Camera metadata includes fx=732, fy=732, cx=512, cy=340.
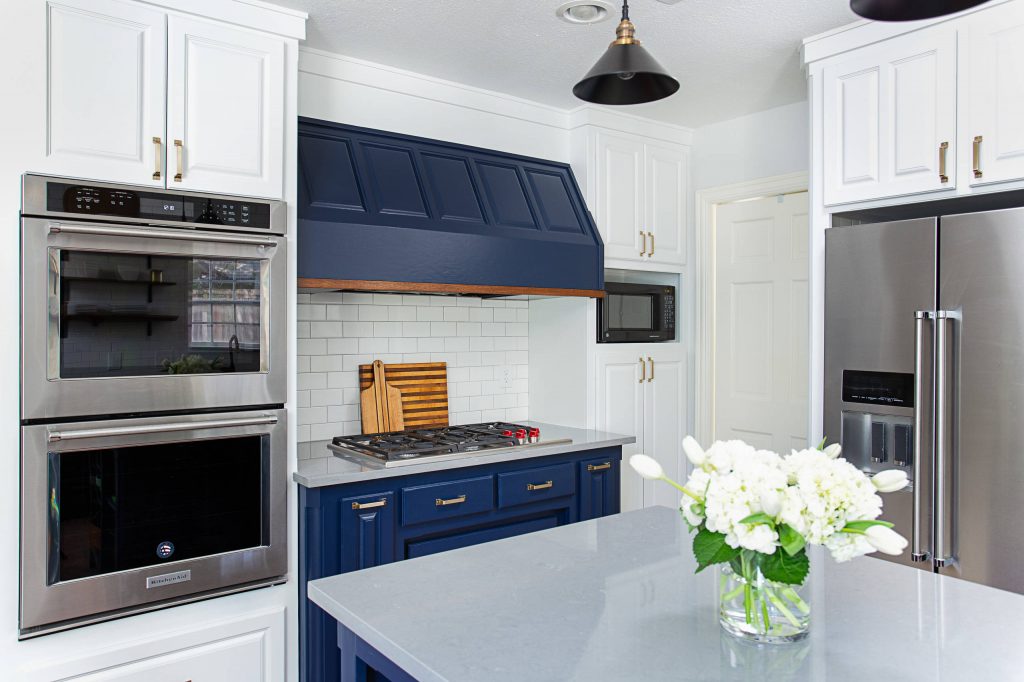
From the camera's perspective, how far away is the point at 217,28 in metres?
2.53

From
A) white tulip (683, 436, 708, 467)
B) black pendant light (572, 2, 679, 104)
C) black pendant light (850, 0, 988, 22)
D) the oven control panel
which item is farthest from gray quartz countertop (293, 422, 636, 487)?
black pendant light (850, 0, 988, 22)

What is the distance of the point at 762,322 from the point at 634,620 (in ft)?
9.65

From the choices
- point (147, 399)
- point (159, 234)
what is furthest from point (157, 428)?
point (159, 234)

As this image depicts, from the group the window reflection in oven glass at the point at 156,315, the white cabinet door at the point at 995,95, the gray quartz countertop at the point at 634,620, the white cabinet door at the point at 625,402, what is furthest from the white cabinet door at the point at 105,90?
the white cabinet door at the point at 995,95

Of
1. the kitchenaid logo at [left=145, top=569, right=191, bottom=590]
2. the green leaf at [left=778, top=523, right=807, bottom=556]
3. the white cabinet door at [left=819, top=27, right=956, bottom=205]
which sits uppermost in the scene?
the white cabinet door at [left=819, top=27, right=956, bottom=205]

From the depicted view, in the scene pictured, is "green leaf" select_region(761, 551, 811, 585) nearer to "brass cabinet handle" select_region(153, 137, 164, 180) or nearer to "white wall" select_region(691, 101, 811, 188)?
"brass cabinet handle" select_region(153, 137, 164, 180)

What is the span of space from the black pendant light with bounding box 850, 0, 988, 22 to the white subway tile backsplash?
98.2 inches

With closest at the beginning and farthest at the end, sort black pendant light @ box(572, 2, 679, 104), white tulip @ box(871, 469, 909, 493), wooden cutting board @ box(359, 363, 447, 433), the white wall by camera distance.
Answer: white tulip @ box(871, 469, 909, 493) < black pendant light @ box(572, 2, 679, 104) < wooden cutting board @ box(359, 363, 447, 433) < the white wall

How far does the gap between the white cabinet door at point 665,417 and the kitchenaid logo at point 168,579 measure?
7.95 ft

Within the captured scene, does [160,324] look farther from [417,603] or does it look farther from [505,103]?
[505,103]

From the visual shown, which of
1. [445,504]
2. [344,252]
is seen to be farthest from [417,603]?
[344,252]

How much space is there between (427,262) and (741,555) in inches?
86.4

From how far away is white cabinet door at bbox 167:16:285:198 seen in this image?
2445 millimetres

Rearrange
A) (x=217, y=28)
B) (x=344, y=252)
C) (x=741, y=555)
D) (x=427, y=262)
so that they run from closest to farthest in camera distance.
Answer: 1. (x=741, y=555)
2. (x=217, y=28)
3. (x=344, y=252)
4. (x=427, y=262)
